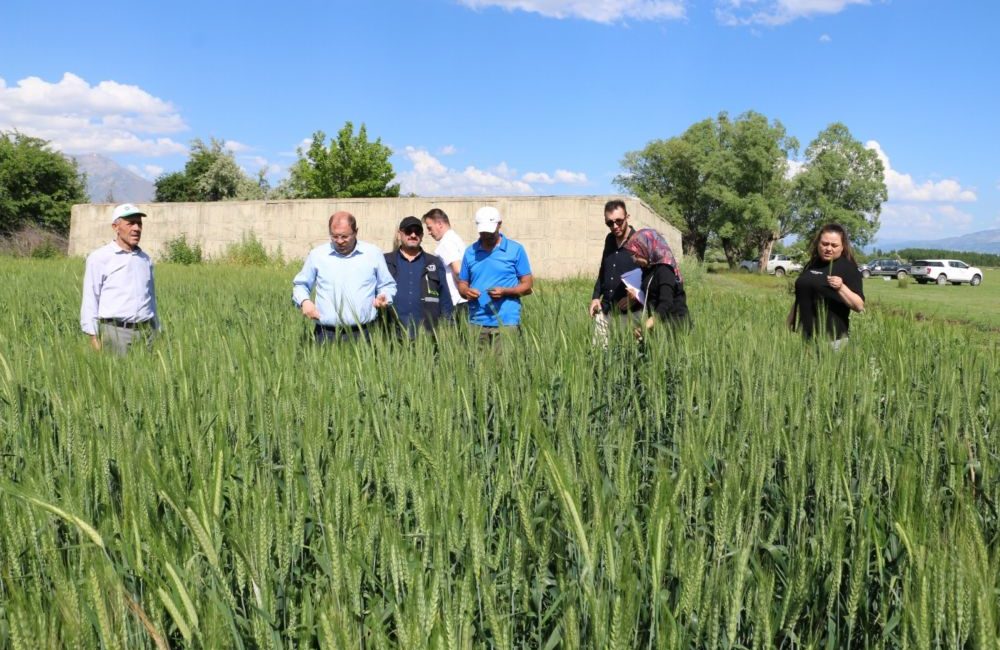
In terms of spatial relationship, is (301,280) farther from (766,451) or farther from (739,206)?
(739,206)

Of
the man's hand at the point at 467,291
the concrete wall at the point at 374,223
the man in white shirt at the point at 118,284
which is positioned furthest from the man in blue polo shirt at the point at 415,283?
the concrete wall at the point at 374,223

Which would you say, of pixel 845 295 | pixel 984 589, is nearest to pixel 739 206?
pixel 845 295

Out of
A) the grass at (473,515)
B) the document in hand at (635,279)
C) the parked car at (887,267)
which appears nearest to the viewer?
the grass at (473,515)

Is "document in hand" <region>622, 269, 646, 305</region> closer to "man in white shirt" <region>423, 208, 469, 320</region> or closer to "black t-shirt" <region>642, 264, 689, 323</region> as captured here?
"black t-shirt" <region>642, 264, 689, 323</region>

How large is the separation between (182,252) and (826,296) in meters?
21.3

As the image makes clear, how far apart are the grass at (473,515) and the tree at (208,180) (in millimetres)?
57639

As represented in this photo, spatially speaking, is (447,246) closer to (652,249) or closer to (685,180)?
(652,249)

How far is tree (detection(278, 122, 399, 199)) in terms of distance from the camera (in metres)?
51.3

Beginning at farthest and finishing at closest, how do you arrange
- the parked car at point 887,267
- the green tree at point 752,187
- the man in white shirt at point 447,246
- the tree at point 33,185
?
the green tree at point 752,187 < the parked car at point 887,267 < the tree at point 33,185 < the man in white shirt at point 447,246

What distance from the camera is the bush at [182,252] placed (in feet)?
76.4

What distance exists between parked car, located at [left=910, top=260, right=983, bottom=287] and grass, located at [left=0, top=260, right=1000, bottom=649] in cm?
4890

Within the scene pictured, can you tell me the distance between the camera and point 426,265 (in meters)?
5.67

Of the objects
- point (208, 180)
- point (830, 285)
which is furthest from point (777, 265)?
point (830, 285)

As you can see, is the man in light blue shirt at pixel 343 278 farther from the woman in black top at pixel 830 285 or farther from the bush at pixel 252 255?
the bush at pixel 252 255
